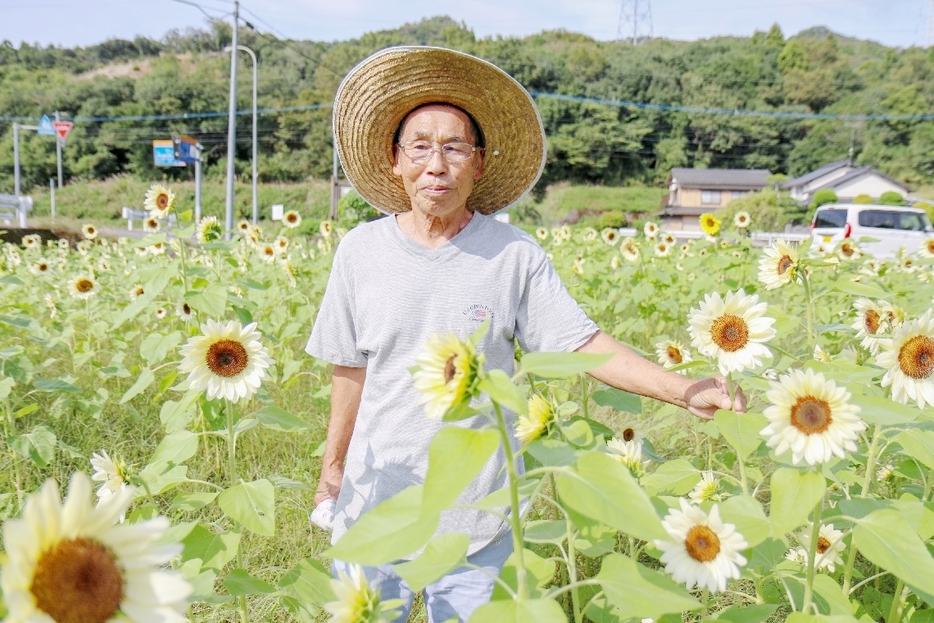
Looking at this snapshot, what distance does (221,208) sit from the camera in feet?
128

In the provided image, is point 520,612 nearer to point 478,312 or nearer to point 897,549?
point 897,549

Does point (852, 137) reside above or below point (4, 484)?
above

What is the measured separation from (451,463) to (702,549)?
20.4 inches

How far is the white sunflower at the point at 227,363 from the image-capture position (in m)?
1.56

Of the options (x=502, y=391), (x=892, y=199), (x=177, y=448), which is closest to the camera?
(x=502, y=391)

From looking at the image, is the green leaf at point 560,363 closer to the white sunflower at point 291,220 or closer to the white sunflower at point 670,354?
Answer: the white sunflower at point 670,354

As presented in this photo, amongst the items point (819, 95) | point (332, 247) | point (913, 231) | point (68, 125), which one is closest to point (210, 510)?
point (332, 247)

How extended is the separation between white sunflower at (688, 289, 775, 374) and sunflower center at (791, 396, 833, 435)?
0.87 ft

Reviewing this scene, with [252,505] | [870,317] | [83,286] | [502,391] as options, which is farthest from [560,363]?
[83,286]

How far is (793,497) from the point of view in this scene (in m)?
1.01

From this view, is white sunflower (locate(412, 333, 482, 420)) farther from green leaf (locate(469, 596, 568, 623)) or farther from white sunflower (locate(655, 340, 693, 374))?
white sunflower (locate(655, 340, 693, 374))

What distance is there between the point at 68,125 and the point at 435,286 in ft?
80.7

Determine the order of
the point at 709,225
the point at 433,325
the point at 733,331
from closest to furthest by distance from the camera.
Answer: the point at 733,331 → the point at 433,325 → the point at 709,225

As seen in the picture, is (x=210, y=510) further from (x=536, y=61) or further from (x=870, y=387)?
(x=536, y=61)
